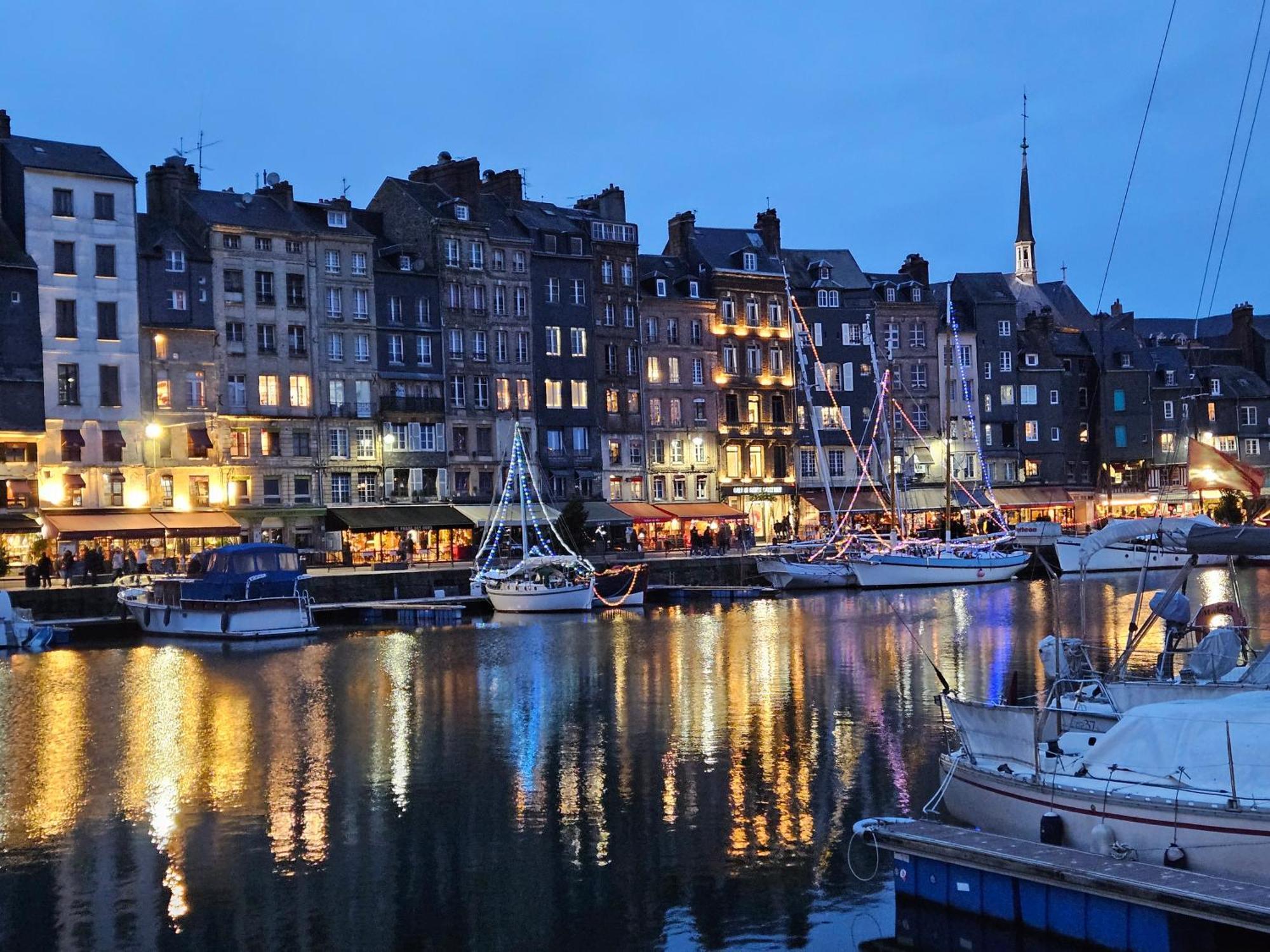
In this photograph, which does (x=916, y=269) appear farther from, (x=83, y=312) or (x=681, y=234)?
(x=83, y=312)

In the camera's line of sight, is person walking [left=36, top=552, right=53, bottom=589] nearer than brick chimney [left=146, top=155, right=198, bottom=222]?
Yes

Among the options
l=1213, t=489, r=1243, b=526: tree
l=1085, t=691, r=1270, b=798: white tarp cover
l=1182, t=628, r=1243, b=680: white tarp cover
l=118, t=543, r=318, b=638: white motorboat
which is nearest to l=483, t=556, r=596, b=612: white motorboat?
l=118, t=543, r=318, b=638: white motorboat

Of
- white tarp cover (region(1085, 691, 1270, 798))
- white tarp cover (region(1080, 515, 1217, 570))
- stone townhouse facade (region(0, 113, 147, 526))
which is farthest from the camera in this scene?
stone townhouse facade (region(0, 113, 147, 526))

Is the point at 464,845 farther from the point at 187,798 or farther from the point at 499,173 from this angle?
the point at 499,173

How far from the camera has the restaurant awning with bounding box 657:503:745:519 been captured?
83688 mm

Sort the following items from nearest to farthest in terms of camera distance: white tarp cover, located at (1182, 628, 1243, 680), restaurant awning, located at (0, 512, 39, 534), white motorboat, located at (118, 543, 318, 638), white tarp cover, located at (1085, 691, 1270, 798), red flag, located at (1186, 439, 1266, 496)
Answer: white tarp cover, located at (1085, 691, 1270, 798) → white tarp cover, located at (1182, 628, 1243, 680) → red flag, located at (1186, 439, 1266, 496) → white motorboat, located at (118, 543, 318, 638) → restaurant awning, located at (0, 512, 39, 534)

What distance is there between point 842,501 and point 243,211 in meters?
36.5

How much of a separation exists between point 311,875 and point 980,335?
273ft

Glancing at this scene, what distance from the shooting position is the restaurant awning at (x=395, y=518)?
233 feet

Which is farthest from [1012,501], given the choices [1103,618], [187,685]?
[187,685]

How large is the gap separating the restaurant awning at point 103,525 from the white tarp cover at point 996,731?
4775cm

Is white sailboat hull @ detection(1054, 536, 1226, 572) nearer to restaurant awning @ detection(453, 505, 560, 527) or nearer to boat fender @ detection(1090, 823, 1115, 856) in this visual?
restaurant awning @ detection(453, 505, 560, 527)

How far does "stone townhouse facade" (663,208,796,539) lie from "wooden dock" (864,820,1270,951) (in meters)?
68.9

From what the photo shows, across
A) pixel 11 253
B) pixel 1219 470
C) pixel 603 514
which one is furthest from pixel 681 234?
pixel 1219 470
